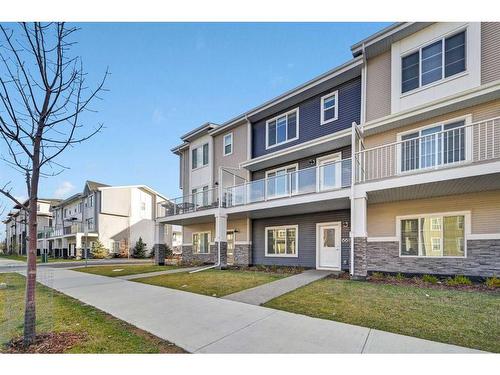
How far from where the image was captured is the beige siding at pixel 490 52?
31.1 feet

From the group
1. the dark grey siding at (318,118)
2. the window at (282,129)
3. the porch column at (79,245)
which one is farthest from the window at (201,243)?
the porch column at (79,245)

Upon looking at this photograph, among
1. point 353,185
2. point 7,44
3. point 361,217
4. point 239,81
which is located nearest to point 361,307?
point 361,217

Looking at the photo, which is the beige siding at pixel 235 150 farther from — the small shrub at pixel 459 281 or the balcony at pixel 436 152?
the small shrub at pixel 459 281

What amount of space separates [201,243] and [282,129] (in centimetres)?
998

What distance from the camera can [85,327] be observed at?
564 cm

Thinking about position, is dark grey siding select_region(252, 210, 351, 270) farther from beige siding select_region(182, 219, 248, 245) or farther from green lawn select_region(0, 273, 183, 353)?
green lawn select_region(0, 273, 183, 353)

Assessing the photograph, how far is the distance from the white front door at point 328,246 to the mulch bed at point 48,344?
36.0 ft

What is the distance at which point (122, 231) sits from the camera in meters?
36.4

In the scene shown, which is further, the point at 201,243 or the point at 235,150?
the point at 201,243

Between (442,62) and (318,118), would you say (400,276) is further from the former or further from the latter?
(318,118)

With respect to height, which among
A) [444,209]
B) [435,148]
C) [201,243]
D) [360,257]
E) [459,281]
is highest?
[435,148]

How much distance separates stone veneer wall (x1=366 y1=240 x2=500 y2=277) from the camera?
938 cm

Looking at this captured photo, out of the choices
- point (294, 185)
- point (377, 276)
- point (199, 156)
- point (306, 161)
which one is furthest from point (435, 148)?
point (199, 156)

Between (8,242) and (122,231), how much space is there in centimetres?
4801
